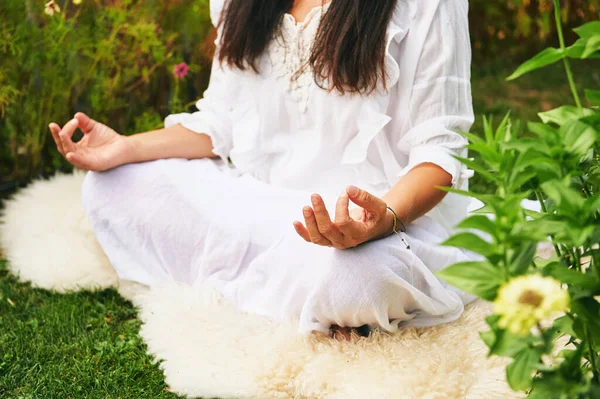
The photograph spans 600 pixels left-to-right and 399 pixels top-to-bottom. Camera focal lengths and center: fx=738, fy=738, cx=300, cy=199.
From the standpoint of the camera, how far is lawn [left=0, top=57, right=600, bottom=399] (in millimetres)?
1539

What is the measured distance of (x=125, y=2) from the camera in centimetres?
261

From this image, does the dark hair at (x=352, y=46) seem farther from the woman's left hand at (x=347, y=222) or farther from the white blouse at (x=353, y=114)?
the woman's left hand at (x=347, y=222)

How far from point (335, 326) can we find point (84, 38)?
59.3 inches

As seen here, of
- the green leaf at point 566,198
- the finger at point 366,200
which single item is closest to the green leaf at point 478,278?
the green leaf at point 566,198

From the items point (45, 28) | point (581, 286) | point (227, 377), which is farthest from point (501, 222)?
point (45, 28)

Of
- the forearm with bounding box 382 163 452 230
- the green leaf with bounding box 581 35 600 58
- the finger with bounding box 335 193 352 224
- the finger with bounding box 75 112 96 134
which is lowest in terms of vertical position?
the forearm with bounding box 382 163 452 230

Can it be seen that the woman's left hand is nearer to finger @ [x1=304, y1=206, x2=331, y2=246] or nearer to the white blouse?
finger @ [x1=304, y1=206, x2=331, y2=246]

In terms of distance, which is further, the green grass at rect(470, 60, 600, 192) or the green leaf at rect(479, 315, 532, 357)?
the green grass at rect(470, 60, 600, 192)

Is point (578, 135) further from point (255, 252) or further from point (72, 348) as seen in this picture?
point (72, 348)

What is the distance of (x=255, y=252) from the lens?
5.89 ft

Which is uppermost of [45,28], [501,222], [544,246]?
[45,28]

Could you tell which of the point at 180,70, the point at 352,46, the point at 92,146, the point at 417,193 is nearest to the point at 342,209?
the point at 417,193

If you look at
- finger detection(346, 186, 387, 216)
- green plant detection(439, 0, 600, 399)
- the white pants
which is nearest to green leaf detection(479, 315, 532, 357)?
green plant detection(439, 0, 600, 399)

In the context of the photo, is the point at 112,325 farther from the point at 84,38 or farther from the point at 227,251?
the point at 84,38
